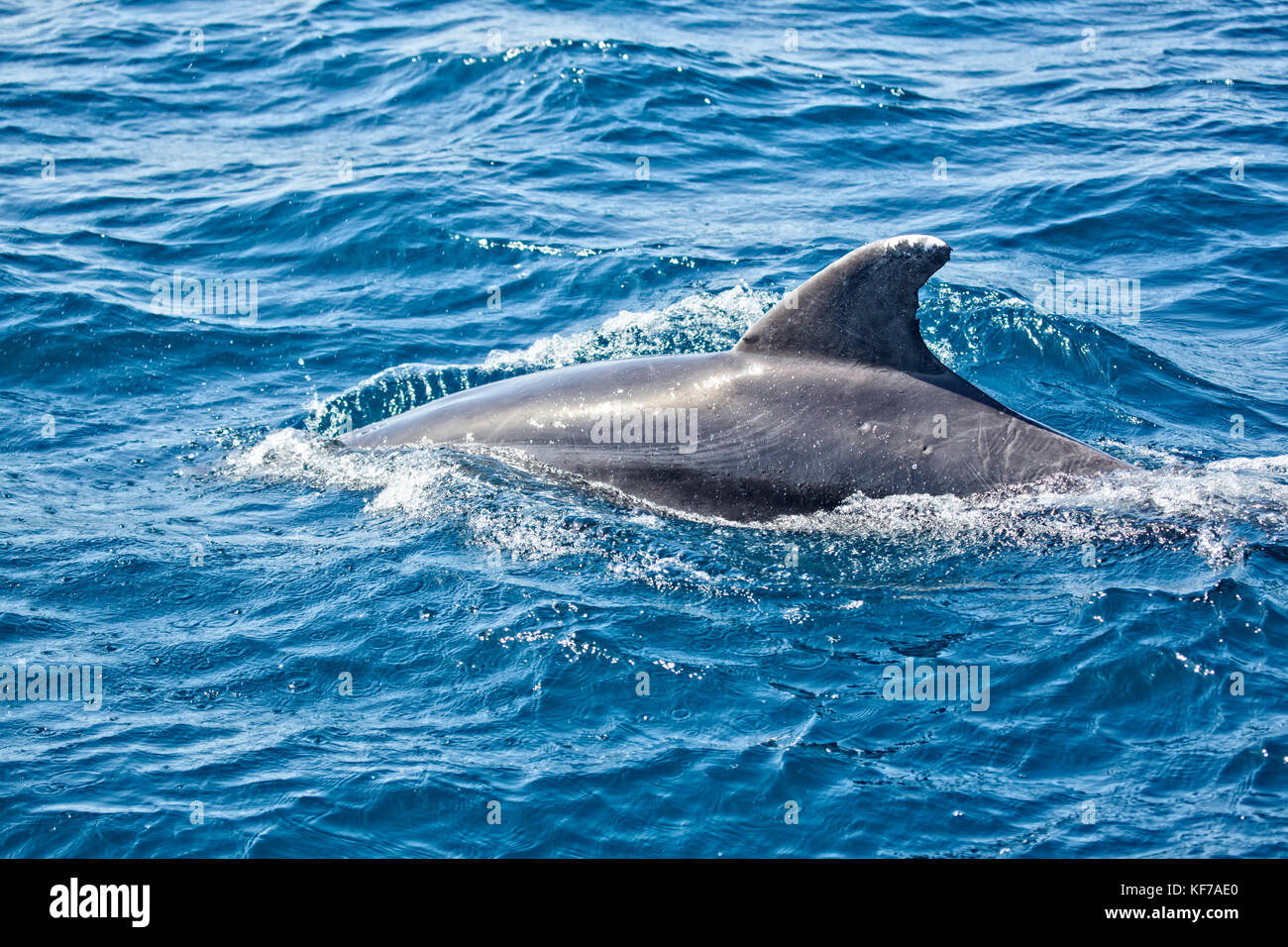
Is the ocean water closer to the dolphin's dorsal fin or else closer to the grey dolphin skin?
the grey dolphin skin

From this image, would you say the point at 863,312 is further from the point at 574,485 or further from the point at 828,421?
the point at 574,485

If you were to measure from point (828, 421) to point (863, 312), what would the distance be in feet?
2.99

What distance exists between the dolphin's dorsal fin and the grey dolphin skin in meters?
0.01

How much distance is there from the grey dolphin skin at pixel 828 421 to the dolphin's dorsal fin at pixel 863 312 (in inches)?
0.4

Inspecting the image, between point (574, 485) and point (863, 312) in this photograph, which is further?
point (574, 485)

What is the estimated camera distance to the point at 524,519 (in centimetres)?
1092

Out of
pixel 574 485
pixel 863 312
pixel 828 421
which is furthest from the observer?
pixel 574 485

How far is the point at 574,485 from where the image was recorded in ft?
37.2

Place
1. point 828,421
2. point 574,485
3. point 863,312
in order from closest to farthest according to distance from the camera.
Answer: point 863,312
point 828,421
point 574,485

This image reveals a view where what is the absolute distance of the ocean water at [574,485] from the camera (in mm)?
7898

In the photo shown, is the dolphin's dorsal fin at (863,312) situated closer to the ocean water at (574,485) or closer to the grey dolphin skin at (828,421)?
the grey dolphin skin at (828,421)

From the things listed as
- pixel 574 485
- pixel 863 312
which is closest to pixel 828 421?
pixel 863 312

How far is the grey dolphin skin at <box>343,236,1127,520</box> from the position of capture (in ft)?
34.6
